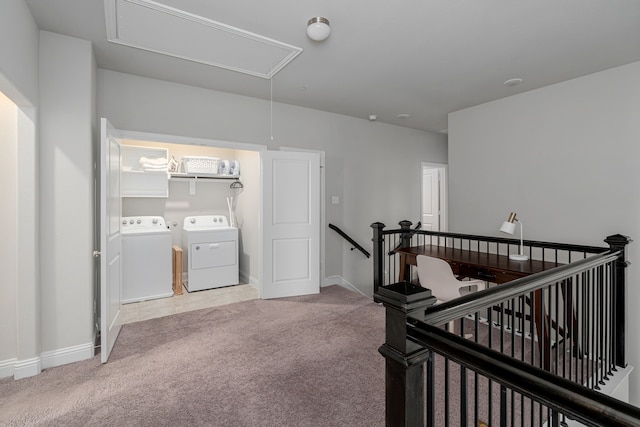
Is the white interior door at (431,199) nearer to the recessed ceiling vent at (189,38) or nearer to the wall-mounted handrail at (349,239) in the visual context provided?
the wall-mounted handrail at (349,239)

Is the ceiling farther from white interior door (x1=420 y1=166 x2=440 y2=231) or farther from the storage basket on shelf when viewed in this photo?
white interior door (x1=420 y1=166 x2=440 y2=231)

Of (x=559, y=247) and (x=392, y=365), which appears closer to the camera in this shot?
(x=392, y=365)

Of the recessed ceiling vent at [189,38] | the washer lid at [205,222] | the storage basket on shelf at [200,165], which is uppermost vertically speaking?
the recessed ceiling vent at [189,38]

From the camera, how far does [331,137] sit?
475 cm

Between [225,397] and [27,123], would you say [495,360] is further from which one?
[27,123]

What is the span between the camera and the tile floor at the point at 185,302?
3699mm

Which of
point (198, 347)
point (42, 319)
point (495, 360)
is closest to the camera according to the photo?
point (495, 360)

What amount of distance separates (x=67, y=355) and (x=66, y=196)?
49.8 inches

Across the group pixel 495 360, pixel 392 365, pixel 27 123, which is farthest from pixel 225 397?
pixel 27 123

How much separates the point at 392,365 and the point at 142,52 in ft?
10.5

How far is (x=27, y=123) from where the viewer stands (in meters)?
2.34

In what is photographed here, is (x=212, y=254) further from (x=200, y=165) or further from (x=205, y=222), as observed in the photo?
(x=200, y=165)

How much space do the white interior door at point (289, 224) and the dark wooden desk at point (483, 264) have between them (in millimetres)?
1206

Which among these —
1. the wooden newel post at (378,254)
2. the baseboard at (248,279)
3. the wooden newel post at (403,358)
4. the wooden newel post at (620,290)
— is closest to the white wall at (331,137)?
the wooden newel post at (378,254)
